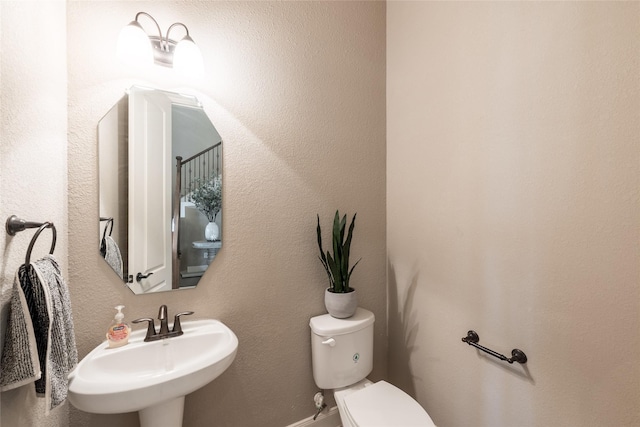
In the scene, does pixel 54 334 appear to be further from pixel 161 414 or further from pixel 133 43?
pixel 133 43

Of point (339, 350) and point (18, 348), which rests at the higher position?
point (18, 348)

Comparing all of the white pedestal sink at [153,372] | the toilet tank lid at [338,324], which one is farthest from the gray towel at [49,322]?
the toilet tank lid at [338,324]

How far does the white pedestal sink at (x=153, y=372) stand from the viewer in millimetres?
853

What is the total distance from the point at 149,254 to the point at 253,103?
0.84 metres

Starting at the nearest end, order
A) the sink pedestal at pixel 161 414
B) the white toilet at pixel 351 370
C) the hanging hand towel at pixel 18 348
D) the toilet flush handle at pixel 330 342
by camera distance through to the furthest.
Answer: the hanging hand towel at pixel 18 348
the sink pedestal at pixel 161 414
the white toilet at pixel 351 370
the toilet flush handle at pixel 330 342

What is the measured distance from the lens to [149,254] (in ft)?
4.01

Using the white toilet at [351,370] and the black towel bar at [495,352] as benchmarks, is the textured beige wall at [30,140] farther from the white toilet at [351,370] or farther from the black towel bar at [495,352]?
the black towel bar at [495,352]

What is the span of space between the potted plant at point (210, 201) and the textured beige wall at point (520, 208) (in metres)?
1.03

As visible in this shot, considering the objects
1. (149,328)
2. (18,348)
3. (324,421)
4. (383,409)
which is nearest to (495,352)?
(383,409)

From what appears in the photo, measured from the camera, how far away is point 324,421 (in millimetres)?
1625

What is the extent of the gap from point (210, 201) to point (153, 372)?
2.33ft

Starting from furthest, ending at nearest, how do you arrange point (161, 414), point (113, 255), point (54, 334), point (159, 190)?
point (159, 190) → point (113, 255) → point (161, 414) → point (54, 334)

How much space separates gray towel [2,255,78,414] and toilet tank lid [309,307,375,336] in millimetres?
954

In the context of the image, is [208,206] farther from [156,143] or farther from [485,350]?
[485,350]
